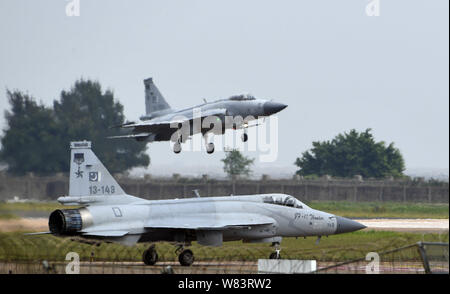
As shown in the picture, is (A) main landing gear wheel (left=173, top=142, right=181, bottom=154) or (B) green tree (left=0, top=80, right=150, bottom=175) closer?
(B) green tree (left=0, top=80, right=150, bottom=175)

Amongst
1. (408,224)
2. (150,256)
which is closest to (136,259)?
(150,256)

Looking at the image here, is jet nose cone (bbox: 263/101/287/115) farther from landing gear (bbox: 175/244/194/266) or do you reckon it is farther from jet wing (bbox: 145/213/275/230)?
landing gear (bbox: 175/244/194/266)

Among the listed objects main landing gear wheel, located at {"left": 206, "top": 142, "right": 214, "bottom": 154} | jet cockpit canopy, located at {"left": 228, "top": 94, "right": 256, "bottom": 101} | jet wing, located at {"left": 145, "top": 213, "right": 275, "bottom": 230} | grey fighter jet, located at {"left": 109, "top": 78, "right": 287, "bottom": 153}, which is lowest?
jet wing, located at {"left": 145, "top": 213, "right": 275, "bottom": 230}

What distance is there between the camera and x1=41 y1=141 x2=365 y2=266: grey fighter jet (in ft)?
90.4

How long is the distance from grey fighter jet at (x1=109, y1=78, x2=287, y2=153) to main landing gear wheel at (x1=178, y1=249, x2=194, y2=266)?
1659 cm

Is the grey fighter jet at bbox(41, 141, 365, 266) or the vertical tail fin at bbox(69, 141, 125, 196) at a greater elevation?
the vertical tail fin at bbox(69, 141, 125, 196)

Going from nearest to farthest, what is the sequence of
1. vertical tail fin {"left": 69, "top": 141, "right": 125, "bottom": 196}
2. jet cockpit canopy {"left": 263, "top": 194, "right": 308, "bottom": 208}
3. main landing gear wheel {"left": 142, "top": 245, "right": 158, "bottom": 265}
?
main landing gear wheel {"left": 142, "top": 245, "right": 158, "bottom": 265} → vertical tail fin {"left": 69, "top": 141, "right": 125, "bottom": 196} → jet cockpit canopy {"left": 263, "top": 194, "right": 308, "bottom": 208}

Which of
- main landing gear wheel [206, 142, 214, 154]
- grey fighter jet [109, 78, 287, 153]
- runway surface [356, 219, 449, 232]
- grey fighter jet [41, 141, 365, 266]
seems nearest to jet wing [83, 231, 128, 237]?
grey fighter jet [41, 141, 365, 266]

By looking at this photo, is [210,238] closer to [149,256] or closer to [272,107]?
[149,256]

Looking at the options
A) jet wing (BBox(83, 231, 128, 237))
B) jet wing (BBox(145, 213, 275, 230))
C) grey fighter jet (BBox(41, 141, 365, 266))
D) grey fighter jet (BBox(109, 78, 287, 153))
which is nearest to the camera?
jet wing (BBox(83, 231, 128, 237))

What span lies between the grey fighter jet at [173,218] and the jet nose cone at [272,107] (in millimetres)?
13557

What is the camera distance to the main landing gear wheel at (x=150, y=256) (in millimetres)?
28172

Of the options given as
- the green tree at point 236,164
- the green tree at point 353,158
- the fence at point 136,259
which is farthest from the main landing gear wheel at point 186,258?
the green tree at point 353,158

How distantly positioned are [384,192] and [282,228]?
86.4ft
